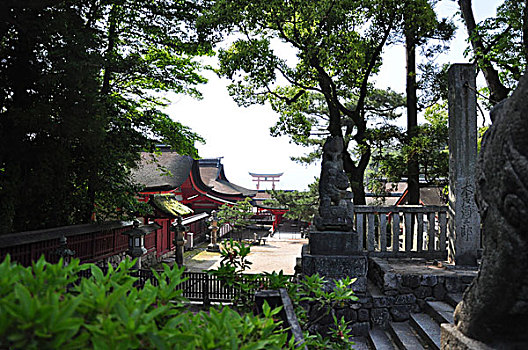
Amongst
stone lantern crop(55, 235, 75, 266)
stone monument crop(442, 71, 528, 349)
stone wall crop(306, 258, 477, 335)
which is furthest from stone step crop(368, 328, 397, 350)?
stone lantern crop(55, 235, 75, 266)

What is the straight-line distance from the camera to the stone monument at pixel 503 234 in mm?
1697

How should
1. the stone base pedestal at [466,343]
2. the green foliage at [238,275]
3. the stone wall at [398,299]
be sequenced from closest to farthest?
the stone base pedestal at [466,343] → the green foliage at [238,275] → the stone wall at [398,299]

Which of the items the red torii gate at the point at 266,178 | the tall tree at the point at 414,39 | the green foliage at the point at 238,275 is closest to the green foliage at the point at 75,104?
the green foliage at the point at 238,275

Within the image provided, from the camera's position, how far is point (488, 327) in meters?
2.01

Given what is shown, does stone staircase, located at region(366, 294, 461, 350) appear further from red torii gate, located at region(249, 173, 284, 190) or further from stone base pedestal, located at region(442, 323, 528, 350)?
red torii gate, located at region(249, 173, 284, 190)

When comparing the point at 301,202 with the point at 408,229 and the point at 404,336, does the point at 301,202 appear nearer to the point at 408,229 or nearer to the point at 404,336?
the point at 408,229

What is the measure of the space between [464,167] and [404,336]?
10.6 ft

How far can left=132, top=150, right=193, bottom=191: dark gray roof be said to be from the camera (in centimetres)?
1595

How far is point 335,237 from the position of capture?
5363 millimetres

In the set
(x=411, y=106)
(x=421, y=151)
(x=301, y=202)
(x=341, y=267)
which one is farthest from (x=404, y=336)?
(x=301, y=202)

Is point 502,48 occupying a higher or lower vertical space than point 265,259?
higher

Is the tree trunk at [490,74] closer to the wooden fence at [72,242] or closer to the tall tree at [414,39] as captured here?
the tall tree at [414,39]

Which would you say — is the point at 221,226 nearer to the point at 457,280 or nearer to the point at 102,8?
the point at 102,8

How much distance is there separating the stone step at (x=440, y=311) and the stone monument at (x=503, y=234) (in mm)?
2655
